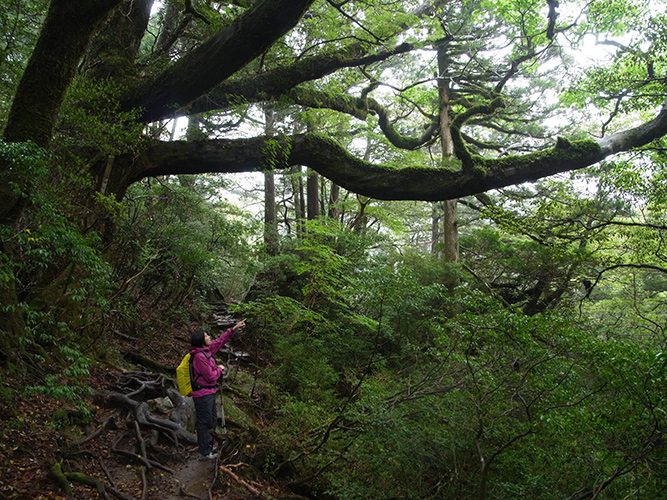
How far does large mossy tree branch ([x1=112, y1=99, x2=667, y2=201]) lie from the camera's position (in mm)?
6266

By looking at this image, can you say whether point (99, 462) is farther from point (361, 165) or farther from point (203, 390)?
point (361, 165)

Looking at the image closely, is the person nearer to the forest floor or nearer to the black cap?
the black cap

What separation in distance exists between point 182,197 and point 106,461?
6.31 metres

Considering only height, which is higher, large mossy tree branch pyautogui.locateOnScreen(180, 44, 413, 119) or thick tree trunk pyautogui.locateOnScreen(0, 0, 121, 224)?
large mossy tree branch pyautogui.locateOnScreen(180, 44, 413, 119)

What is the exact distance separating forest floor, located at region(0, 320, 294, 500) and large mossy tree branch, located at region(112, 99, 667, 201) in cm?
356

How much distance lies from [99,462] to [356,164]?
17.6ft

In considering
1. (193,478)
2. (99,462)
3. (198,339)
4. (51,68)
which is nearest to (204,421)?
(193,478)

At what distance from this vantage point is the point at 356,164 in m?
6.46

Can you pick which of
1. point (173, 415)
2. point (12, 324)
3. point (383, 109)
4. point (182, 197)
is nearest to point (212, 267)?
point (182, 197)

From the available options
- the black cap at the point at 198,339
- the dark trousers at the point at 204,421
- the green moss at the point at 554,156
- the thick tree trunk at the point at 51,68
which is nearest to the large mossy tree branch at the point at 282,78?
the thick tree trunk at the point at 51,68

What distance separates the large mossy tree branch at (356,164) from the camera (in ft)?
20.6

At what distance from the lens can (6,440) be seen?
3602mm

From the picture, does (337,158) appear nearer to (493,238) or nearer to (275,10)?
(275,10)

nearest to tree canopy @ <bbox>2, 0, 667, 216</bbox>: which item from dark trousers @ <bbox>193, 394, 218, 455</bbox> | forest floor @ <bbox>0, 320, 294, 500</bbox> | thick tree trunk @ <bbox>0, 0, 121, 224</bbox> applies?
thick tree trunk @ <bbox>0, 0, 121, 224</bbox>
